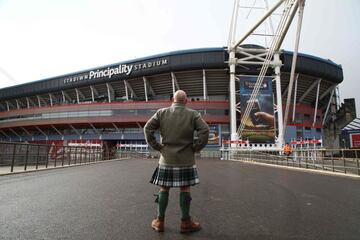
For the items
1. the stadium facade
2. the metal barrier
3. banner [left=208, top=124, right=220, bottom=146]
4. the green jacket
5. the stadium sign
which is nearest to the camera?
the green jacket

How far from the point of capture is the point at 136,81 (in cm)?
5034

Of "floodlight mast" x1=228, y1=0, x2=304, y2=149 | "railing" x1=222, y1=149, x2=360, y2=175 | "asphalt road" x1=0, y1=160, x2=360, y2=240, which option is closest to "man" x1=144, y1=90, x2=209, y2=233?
"asphalt road" x1=0, y1=160, x2=360, y2=240

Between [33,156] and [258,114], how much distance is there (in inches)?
1297

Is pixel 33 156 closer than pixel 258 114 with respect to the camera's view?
Yes

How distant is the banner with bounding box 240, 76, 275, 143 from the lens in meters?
38.7

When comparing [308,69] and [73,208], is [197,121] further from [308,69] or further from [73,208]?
[308,69]

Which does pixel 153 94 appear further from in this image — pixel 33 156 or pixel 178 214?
pixel 178 214

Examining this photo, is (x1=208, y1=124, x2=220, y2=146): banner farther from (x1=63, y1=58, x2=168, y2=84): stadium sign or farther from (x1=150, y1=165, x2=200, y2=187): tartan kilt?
(x1=150, y1=165, x2=200, y2=187): tartan kilt

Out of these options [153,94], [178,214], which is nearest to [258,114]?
[153,94]

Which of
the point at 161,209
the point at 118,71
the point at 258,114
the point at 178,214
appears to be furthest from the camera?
the point at 118,71

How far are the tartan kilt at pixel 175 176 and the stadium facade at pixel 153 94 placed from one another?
133 ft

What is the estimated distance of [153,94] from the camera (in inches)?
2080

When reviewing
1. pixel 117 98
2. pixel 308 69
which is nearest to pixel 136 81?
pixel 117 98

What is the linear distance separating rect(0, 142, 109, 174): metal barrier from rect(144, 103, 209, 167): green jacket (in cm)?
995
